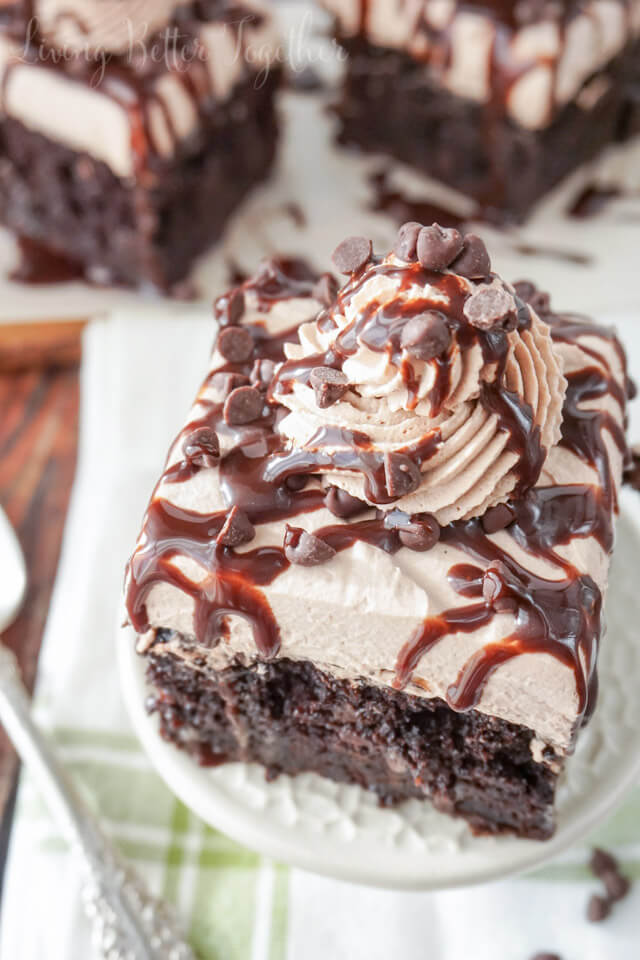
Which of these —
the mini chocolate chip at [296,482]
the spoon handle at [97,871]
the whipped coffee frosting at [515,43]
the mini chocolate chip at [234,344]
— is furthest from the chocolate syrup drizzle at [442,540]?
the whipped coffee frosting at [515,43]

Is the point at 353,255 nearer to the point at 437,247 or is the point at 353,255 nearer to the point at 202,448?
the point at 437,247

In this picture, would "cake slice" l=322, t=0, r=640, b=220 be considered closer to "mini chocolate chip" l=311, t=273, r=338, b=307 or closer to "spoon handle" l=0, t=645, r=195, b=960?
"mini chocolate chip" l=311, t=273, r=338, b=307

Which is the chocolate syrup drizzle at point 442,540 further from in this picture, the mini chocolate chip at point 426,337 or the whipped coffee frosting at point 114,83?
the whipped coffee frosting at point 114,83

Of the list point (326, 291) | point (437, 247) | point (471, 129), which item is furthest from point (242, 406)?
point (471, 129)

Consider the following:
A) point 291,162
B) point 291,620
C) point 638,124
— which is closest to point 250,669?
point 291,620

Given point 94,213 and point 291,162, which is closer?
point 94,213

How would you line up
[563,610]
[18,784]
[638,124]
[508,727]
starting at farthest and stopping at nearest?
[638,124] < [18,784] < [508,727] < [563,610]

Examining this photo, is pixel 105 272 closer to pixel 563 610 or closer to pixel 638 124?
pixel 638 124

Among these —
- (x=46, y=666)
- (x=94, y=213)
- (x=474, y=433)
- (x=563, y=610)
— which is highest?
(x=94, y=213)
